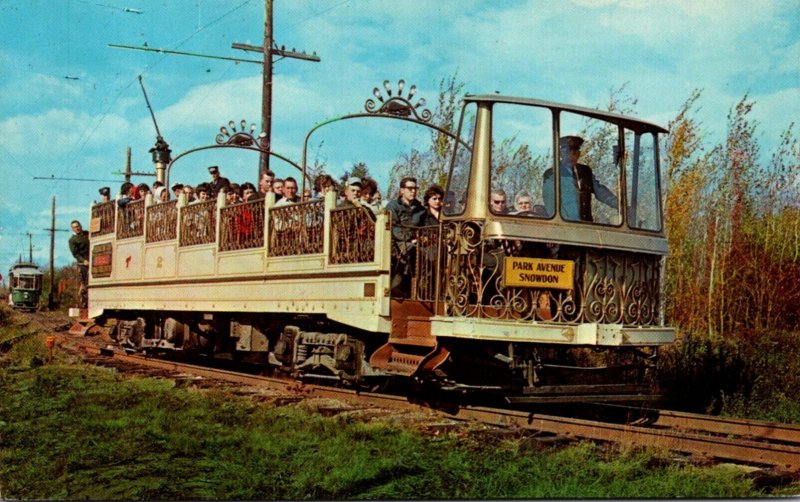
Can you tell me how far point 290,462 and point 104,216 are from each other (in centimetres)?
1193

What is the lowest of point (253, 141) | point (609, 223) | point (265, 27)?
point (609, 223)

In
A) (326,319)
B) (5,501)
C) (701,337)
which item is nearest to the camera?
(5,501)

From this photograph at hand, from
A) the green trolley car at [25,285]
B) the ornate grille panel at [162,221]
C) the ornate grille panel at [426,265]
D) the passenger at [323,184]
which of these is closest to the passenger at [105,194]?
the ornate grille panel at [162,221]

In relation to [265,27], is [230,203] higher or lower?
lower

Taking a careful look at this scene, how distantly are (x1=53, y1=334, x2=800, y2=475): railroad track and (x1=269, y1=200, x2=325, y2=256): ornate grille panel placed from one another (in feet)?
5.55

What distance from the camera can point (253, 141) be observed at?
59.1ft

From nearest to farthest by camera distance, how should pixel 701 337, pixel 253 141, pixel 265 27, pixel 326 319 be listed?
pixel 326 319
pixel 701 337
pixel 253 141
pixel 265 27

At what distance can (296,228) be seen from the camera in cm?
1170

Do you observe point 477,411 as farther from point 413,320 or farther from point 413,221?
point 413,221

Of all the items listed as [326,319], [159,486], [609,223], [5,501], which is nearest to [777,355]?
[609,223]

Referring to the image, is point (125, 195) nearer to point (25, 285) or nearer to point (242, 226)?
point (242, 226)

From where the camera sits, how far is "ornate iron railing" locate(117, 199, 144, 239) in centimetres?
1627

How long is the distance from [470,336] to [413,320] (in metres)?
1.18

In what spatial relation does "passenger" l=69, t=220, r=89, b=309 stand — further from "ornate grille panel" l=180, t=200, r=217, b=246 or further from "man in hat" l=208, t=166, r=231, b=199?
"ornate grille panel" l=180, t=200, r=217, b=246
